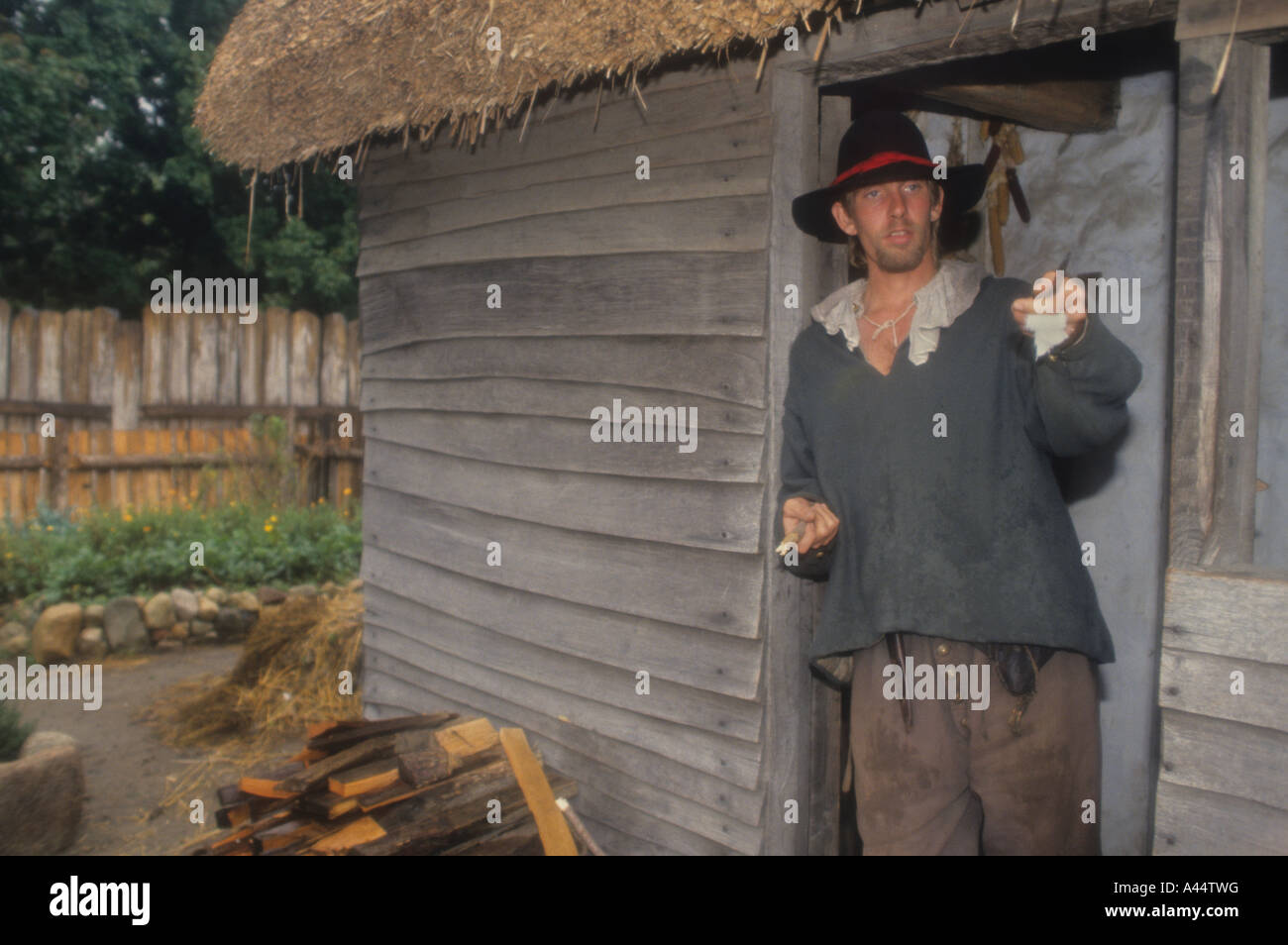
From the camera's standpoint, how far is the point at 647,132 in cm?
325

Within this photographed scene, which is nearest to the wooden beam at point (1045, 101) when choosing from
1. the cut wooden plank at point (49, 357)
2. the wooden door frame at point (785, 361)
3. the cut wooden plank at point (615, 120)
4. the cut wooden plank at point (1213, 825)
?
the wooden door frame at point (785, 361)

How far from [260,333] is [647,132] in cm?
794

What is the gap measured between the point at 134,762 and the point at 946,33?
16.9ft

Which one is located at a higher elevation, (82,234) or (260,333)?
(82,234)

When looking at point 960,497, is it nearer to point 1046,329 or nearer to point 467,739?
point 1046,329

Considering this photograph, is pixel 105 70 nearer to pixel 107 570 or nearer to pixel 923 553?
pixel 107 570

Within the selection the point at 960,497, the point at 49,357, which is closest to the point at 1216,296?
the point at 960,497

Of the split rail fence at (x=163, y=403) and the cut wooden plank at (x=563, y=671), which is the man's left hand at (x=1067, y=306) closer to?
the cut wooden plank at (x=563, y=671)

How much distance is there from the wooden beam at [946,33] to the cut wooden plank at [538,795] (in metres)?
2.38

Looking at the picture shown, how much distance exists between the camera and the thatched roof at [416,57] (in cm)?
283

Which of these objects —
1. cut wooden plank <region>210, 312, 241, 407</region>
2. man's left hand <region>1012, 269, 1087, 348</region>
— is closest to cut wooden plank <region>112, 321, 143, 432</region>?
cut wooden plank <region>210, 312, 241, 407</region>

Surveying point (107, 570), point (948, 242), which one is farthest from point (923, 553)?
point (107, 570)

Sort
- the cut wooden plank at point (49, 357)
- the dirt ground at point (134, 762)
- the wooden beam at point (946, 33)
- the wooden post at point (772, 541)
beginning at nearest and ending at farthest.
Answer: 1. the wooden beam at point (946, 33)
2. the wooden post at point (772, 541)
3. the dirt ground at point (134, 762)
4. the cut wooden plank at point (49, 357)

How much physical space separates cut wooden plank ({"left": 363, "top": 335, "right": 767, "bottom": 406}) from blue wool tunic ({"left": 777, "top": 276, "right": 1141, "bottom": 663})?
1.18 feet
